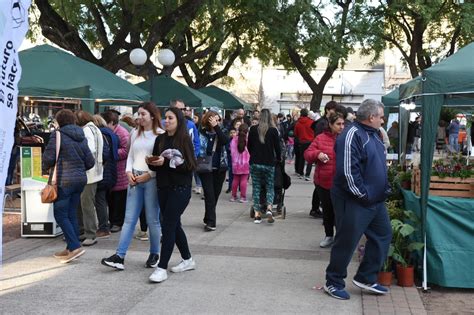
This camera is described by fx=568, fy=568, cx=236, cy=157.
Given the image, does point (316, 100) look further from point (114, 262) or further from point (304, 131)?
point (114, 262)

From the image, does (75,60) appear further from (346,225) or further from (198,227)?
(346,225)

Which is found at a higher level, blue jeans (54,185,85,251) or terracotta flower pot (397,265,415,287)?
blue jeans (54,185,85,251)

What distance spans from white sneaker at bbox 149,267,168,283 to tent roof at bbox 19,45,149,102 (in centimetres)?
450

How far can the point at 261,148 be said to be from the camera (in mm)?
8570

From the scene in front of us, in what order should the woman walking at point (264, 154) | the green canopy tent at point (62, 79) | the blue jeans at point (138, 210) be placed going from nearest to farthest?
1. the blue jeans at point (138, 210)
2. the woman walking at point (264, 154)
3. the green canopy tent at point (62, 79)

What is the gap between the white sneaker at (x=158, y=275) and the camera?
5570 millimetres

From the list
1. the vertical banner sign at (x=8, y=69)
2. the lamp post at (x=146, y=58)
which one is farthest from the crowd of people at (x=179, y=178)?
the lamp post at (x=146, y=58)

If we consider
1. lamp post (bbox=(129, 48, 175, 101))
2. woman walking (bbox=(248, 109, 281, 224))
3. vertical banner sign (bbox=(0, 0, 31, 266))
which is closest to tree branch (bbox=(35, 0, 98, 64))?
lamp post (bbox=(129, 48, 175, 101))

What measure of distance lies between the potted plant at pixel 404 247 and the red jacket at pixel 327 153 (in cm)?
153

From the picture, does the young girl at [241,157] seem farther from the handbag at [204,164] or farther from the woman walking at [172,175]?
the woman walking at [172,175]

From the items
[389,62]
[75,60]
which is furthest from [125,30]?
[389,62]

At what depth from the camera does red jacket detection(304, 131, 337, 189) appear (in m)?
7.27

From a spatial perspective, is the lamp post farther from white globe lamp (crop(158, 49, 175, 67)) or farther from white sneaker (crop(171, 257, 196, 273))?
white sneaker (crop(171, 257, 196, 273))

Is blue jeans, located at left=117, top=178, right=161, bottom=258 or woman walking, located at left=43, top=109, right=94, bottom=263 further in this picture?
woman walking, located at left=43, top=109, right=94, bottom=263
